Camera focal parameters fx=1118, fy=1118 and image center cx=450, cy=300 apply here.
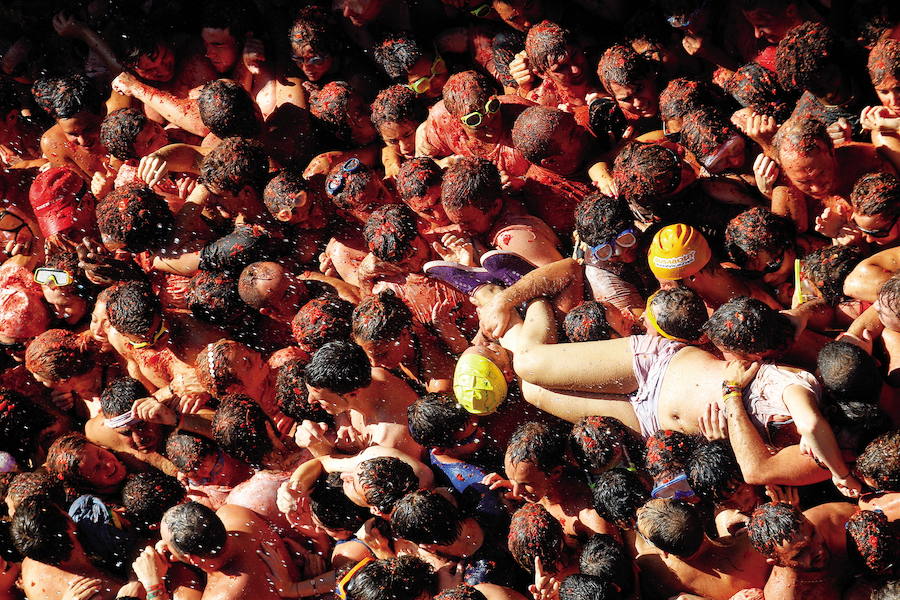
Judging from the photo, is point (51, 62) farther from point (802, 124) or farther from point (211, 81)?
point (802, 124)

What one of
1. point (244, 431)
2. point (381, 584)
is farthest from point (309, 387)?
point (381, 584)

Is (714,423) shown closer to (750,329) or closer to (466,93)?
(750,329)

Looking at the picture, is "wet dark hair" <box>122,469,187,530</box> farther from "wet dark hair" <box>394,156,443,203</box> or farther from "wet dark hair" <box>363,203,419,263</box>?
"wet dark hair" <box>394,156,443,203</box>

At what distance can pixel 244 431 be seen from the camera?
6.51m

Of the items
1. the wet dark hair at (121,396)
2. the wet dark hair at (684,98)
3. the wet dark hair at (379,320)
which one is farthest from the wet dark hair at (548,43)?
the wet dark hair at (121,396)

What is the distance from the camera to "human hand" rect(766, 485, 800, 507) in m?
5.28

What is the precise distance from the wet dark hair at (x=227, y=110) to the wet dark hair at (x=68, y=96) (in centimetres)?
109

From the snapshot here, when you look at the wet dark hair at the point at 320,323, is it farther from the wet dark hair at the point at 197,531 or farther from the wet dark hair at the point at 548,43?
the wet dark hair at the point at 548,43

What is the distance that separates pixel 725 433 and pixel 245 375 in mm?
2926

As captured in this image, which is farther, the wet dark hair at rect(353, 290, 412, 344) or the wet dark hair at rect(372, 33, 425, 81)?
the wet dark hair at rect(372, 33, 425, 81)

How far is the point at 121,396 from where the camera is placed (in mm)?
7070

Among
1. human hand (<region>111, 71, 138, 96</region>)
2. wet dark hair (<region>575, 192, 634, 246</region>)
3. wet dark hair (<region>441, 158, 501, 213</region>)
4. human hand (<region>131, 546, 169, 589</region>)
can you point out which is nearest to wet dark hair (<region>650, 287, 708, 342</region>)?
wet dark hair (<region>575, 192, 634, 246</region>)

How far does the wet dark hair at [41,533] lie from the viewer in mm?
6457

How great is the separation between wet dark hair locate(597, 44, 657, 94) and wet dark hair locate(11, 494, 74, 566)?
4176mm
